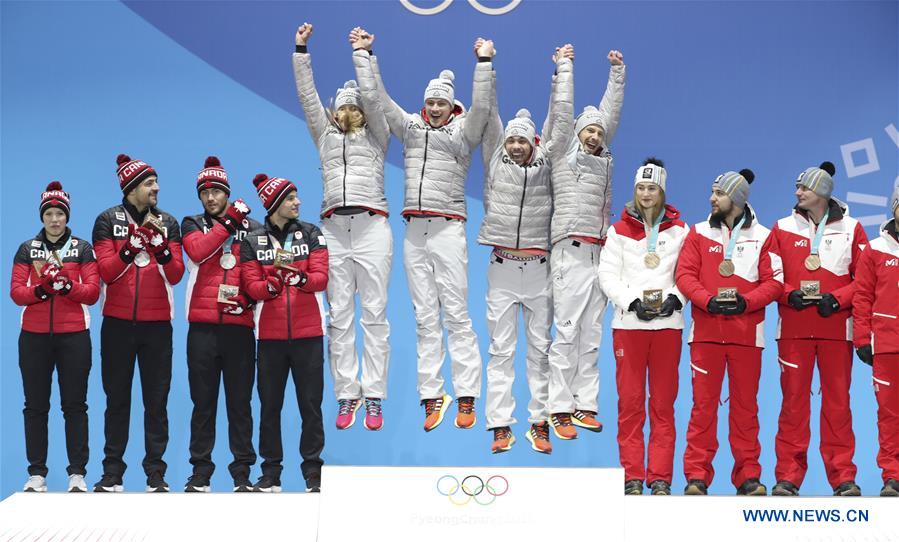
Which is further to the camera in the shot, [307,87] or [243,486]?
[307,87]

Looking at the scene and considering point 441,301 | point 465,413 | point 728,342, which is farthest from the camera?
point 441,301

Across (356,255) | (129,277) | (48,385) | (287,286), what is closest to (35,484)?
(48,385)

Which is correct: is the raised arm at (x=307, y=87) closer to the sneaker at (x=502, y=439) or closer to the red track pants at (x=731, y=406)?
the sneaker at (x=502, y=439)

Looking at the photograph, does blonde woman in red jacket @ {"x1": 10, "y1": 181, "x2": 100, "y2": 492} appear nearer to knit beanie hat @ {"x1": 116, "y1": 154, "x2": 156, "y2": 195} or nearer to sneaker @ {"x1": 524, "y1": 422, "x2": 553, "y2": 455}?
knit beanie hat @ {"x1": 116, "y1": 154, "x2": 156, "y2": 195}

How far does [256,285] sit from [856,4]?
4760 mm

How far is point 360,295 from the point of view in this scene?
616 cm

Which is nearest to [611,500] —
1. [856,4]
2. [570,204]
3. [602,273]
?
[602,273]

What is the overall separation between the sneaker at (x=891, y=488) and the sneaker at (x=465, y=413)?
7.06 feet

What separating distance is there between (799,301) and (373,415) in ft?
7.71

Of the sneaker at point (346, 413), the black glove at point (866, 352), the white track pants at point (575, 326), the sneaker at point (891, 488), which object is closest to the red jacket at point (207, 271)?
the sneaker at point (346, 413)

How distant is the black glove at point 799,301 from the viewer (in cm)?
558

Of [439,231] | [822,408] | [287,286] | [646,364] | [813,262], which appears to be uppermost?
[439,231]

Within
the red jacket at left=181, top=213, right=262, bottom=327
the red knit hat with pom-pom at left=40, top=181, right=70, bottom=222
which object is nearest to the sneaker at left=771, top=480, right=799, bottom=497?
the red jacket at left=181, top=213, right=262, bottom=327

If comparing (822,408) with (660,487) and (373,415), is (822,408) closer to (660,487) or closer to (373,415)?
(660,487)
